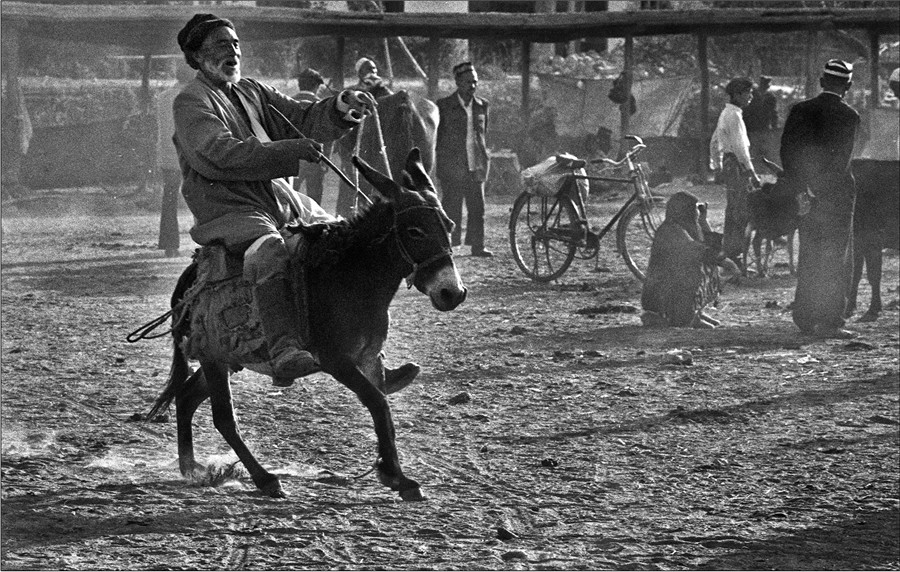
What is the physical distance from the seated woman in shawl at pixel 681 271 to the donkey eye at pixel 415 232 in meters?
5.11

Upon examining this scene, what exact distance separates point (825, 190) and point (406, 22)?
39.8ft

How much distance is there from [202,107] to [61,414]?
256 cm

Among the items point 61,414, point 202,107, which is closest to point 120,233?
point 61,414

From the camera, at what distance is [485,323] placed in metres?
11.5

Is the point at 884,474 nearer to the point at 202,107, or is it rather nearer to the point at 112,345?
the point at 202,107

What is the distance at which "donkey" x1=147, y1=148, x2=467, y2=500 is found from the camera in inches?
233

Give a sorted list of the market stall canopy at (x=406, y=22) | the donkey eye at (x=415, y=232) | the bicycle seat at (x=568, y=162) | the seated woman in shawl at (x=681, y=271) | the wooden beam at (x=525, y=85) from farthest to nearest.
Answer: the wooden beam at (x=525, y=85) < the market stall canopy at (x=406, y=22) < the bicycle seat at (x=568, y=162) < the seated woman in shawl at (x=681, y=271) < the donkey eye at (x=415, y=232)

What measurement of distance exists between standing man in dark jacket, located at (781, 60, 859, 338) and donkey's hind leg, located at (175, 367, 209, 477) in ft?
17.9

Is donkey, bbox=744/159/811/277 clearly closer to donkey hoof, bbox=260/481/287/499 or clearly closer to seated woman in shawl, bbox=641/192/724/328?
seated woman in shawl, bbox=641/192/724/328

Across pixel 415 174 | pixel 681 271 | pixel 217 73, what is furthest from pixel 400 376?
pixel 681 271

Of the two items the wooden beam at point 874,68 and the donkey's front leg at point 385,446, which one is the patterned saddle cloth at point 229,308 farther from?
the wooden beam at point 874,68

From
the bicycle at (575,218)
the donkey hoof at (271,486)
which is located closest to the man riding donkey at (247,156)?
the donkey hoof at (271,486)

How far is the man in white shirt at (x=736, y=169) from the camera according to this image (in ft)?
45.7

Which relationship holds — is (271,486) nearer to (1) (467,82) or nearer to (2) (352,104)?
(2) (352,104)
